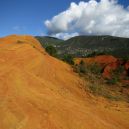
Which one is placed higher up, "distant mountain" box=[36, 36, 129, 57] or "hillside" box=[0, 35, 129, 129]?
"distant mountain" box=[36, 36, 129, 57]

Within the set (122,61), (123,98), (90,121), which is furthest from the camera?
(122,61)

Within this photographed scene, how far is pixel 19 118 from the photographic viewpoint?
12094 mm

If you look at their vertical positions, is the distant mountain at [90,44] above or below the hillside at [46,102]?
above

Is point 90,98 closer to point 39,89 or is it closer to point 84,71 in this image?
point 39,89

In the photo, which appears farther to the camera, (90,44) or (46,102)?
(90,44)

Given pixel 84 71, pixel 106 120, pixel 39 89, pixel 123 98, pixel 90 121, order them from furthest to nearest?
1. pixel 84 71
2. pixel 123 98
3. pixel 39 89
4. pixel 106 120
5. pixel 90 121

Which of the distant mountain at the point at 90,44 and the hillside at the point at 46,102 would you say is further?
the distant mountain at the point at 90,44

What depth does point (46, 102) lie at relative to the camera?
1396cm

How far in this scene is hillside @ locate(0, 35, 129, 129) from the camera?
12.2 metres

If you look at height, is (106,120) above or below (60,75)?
below

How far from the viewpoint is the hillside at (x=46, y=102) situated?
1220 centimetres

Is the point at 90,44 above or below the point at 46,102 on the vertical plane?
above

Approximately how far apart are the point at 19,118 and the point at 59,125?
1.87 m

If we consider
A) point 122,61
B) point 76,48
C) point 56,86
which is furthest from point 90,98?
point 76,48
